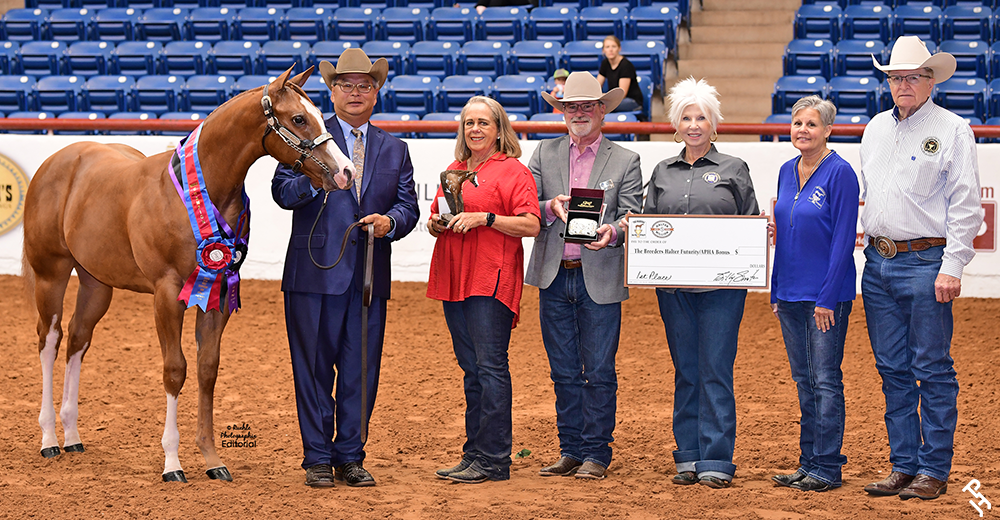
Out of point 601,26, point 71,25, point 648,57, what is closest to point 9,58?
point 71,25

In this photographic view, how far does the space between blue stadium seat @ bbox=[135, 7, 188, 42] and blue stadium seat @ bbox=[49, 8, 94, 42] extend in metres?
0.87

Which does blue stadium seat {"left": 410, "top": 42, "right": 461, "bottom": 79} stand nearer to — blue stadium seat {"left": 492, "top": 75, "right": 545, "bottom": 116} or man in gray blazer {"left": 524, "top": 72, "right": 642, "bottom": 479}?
blue stadium seat {"left": 492, "top": 75, "right": 545, "bottom": 116}

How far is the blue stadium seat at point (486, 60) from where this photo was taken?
13.0 metres

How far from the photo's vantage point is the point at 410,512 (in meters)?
4.01

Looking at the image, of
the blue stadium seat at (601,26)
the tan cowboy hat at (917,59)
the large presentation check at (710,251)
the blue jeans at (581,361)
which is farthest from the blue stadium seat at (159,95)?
the tan cowboy hat at (917,59)

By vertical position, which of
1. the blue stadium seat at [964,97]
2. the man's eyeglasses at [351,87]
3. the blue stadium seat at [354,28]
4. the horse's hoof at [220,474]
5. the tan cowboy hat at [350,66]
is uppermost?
the blue stadium seat at [354,28]

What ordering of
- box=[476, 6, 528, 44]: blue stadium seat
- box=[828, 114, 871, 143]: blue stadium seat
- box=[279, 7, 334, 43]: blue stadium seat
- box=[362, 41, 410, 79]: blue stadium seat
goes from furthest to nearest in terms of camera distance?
box=[279, 7, 334, 43]: blue stadium seat, box=[476, 6, 528, 44]: blue stadium seat, box=[362, 41, 410, 79]: blue stadium seat, box=[828, 114, 871, 143]: blue stadium seat

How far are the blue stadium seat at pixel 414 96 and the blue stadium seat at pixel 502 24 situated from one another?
212 centimetres

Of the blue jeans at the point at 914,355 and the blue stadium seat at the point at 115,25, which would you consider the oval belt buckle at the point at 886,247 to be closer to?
the blue jeans at the point at 914,355

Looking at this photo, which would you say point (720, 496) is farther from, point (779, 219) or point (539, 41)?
point (539, 41)

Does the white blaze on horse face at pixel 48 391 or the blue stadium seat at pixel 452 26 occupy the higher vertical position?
the blue stadium seat at pixel 452 26

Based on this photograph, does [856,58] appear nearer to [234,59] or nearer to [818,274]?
[234,59]

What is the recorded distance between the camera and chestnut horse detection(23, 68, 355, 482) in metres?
4.35

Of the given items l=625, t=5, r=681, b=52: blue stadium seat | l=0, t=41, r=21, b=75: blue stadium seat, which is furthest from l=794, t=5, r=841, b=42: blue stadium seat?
l=0, t=41, r=21, b=75: blue stadium seat
